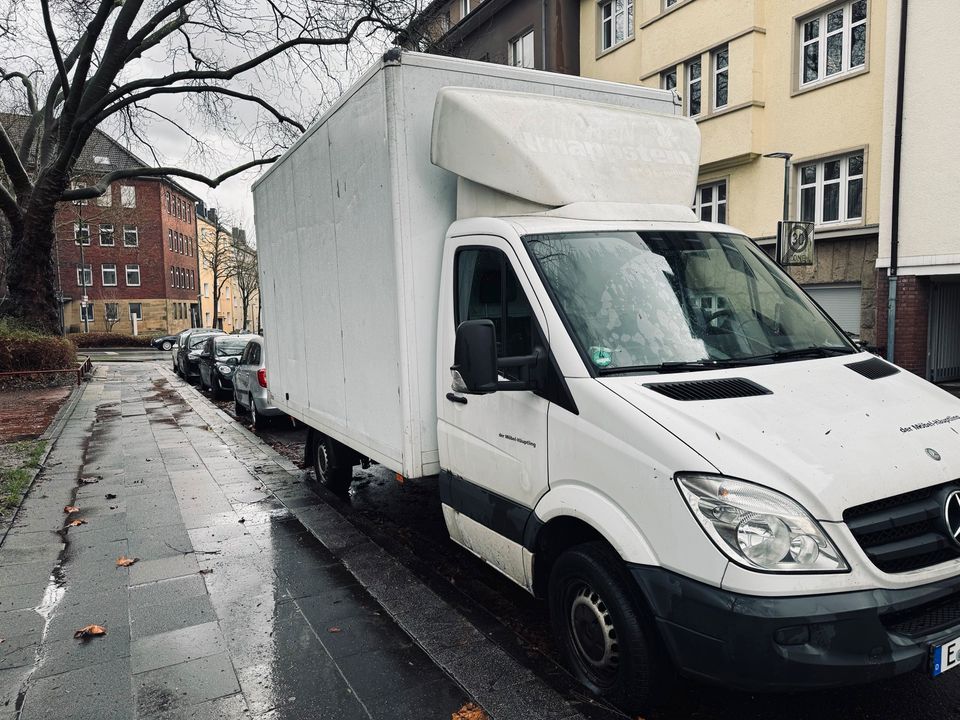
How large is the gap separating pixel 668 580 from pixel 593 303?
4.65 feet

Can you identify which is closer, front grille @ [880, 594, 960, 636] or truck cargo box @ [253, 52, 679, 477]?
front grille @ [880, 594, 960, 636]

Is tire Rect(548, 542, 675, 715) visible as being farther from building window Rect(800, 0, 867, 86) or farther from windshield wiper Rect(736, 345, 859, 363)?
building window Rect(800, 0, 867, 86)

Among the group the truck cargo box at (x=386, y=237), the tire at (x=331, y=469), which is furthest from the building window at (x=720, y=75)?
the tire at (x=331, y=469)

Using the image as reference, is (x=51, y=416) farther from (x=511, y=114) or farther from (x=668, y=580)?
(x=668, y=580)

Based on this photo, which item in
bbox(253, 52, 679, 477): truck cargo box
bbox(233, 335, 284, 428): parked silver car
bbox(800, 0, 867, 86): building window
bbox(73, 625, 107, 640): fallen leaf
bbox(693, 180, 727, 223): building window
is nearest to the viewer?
bbox(73, 625, 107, 640): fallen leaf

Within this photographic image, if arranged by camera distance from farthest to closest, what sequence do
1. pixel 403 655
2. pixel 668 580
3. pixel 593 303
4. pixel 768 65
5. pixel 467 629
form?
pixel 768 65 < pixel 467 629 < pixel 403 655 < pixel 593 303 < pixel 668 580

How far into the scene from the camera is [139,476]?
8562 millimetres

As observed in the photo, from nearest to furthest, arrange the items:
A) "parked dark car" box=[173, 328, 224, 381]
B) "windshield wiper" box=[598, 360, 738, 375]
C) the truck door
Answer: "windshield wiper" box=[598, 360, 738, 375] < the truck door < "parked dark car" box=[173, 328, 224, 381]

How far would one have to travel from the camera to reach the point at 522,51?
27.3 meters

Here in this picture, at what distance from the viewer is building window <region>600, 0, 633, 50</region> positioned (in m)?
23.1

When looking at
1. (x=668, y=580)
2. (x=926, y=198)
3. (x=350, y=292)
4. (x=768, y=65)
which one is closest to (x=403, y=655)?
(x=668, y=580)

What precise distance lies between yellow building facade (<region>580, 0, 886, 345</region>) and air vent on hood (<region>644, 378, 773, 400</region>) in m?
13.5

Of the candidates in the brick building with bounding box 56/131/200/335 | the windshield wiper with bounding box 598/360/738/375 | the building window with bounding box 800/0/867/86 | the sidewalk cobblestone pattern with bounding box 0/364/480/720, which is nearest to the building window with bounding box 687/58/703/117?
the building window with bounding box 800/0/867/86

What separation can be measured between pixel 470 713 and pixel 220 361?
52.1ft
